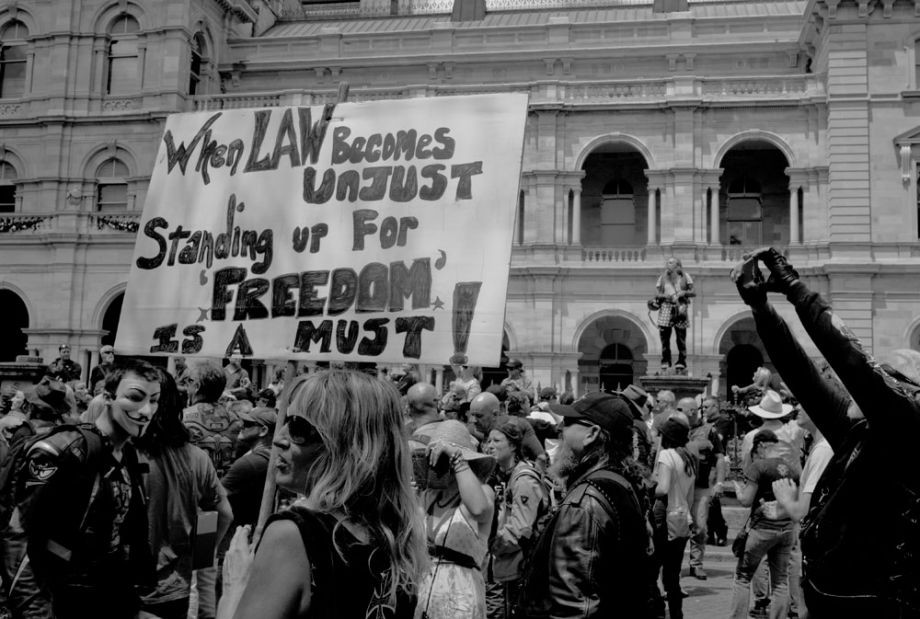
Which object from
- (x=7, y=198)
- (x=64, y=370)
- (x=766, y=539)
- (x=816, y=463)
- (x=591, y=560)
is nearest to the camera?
(x=591, y=560)

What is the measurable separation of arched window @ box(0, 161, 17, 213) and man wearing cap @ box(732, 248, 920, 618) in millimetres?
32523

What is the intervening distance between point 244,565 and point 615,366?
2775 centimetres

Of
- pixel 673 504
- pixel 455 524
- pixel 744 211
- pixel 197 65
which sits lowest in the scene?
pixel 673 504

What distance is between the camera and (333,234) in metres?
6.08

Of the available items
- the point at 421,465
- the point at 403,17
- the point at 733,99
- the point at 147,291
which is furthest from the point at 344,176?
the point at 403,17

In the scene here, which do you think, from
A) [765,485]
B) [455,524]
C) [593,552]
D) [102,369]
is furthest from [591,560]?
[102,369]

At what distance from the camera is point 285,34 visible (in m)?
36.7

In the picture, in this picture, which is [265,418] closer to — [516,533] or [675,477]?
[516,533]

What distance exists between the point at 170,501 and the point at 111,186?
2881 cm

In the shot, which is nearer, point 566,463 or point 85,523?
point 85,523

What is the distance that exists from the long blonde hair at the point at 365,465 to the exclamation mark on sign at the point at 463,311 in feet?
10.8

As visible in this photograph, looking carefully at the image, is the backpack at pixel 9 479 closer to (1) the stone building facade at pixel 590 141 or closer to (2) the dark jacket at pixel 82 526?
(2) the dark jacket at pixel 82 526

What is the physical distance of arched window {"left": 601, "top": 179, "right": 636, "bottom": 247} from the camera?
98.1 ft

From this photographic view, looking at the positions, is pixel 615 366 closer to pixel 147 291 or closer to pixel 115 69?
pixel 115 69
